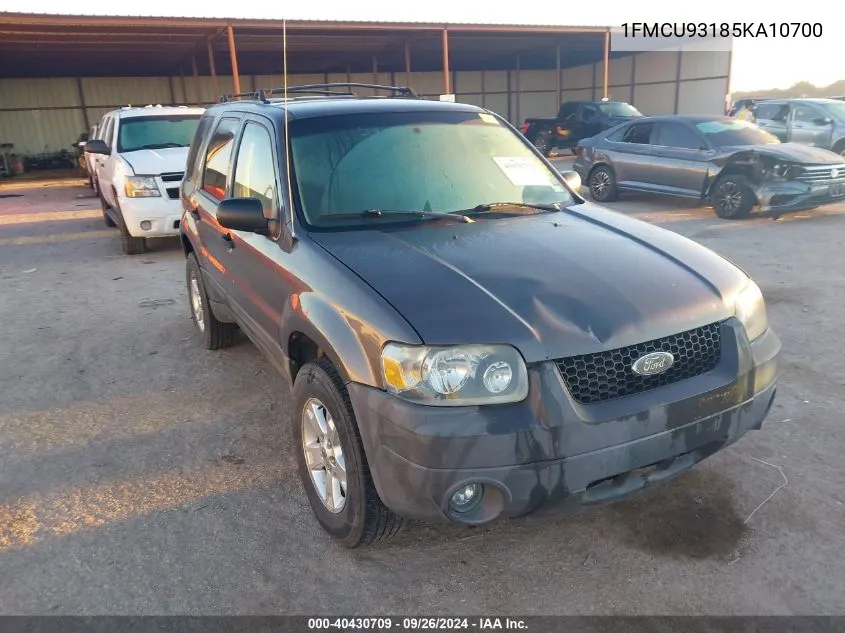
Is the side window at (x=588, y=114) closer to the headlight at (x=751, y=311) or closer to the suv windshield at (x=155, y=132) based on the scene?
the suv windshield at (x=155, y=132)

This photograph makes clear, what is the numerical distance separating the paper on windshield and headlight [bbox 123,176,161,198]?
613 centimetres

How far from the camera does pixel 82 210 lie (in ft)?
45.5

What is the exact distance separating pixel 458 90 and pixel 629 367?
1243 inches

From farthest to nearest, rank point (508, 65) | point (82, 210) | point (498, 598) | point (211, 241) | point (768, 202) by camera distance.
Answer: point (508, 65) → point (82, 210) → point (768, 202) → point (211, 241) → point (498, 598)

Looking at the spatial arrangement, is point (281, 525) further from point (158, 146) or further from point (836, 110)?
point (836, 110)

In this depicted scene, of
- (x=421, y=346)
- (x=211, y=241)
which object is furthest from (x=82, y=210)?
(x=421, y=346)

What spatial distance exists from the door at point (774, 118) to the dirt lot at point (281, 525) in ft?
36.3

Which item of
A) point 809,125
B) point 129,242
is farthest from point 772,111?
point 129,242

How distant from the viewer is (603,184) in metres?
12.1

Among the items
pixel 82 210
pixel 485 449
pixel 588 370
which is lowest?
pixel 82 210

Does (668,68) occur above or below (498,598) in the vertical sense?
above

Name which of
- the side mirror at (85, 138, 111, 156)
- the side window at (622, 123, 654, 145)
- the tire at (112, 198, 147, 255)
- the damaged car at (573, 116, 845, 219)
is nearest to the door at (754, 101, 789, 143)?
the damaged car at (573, 116, 845, 219)

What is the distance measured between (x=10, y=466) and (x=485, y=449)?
9.27 feet

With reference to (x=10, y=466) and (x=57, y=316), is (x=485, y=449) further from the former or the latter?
(x=57, y=316)
